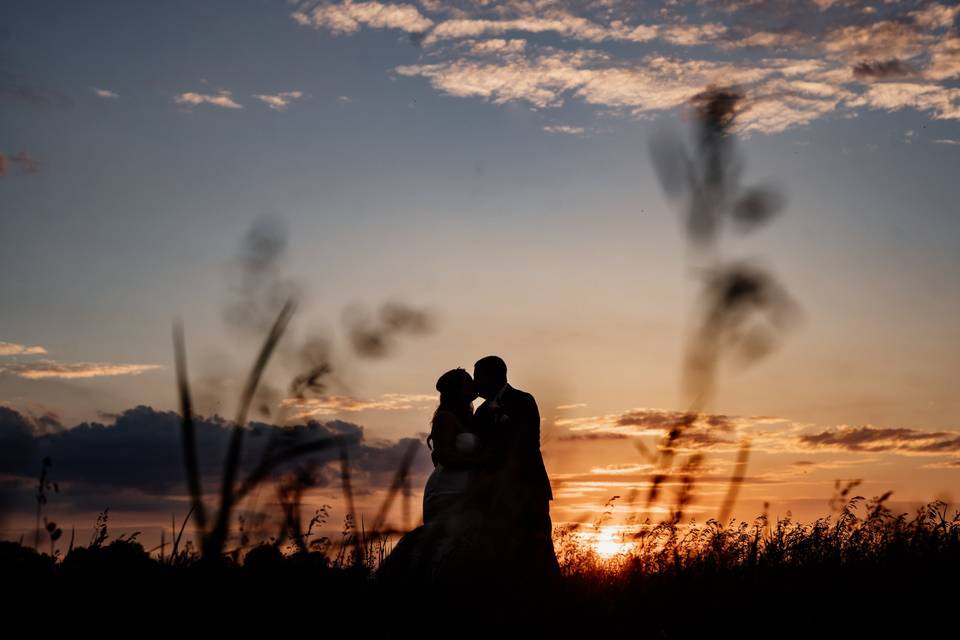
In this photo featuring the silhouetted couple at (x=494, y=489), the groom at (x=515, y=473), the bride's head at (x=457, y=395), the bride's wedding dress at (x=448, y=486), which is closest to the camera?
the silhouetted couple at (x=494, y=489)

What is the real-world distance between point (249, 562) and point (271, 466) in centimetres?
133

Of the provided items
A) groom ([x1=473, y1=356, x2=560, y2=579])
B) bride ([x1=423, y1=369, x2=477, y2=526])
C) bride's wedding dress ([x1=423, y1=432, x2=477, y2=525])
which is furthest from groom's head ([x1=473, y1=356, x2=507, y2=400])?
bride's wedding dress ([x1=423, y1=432, x2=477, y2=525])

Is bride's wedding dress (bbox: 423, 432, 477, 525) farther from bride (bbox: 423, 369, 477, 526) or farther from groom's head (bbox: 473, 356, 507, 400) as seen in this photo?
groom's head (bbox: 473, 356, 507, 400)

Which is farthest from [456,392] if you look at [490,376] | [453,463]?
[453,463]

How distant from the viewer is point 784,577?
7195mm

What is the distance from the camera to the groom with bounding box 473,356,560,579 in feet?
28.8

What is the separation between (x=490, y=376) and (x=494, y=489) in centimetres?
118

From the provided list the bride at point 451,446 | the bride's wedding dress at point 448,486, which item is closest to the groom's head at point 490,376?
the bride at point 451,446

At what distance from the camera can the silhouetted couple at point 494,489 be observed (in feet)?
28.3

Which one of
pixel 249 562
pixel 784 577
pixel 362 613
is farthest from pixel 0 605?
pixel 784 577

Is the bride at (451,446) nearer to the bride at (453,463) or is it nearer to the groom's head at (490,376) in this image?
the bride at (453,463)

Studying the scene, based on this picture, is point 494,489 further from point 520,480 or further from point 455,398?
point 455,398

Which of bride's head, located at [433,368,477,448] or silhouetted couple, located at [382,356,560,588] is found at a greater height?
bride's head, located at [433,368,477,448]

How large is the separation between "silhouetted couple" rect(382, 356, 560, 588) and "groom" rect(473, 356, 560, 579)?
0.01 metres
